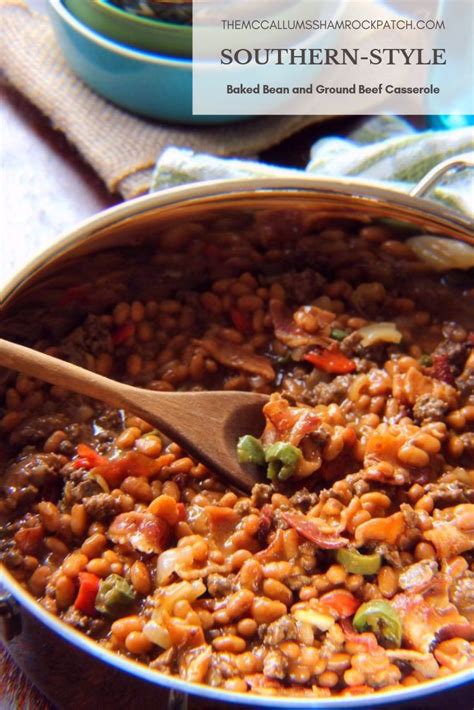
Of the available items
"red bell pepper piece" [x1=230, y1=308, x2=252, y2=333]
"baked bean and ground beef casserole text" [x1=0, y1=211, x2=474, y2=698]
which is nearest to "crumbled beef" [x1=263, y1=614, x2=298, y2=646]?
"baked bean and ground beef casserole text" [x1=0, y1=211, x2=474, y2=698]

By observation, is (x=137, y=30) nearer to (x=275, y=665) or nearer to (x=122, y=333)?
(x=122, y=333)

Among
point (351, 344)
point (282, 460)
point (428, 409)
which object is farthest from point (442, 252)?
point (282, 460)

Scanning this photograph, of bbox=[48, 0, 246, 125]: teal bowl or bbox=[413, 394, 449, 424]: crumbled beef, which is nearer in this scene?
bbox=[413, 394, 449, 424]: crumbled beef

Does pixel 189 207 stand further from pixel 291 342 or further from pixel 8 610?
pixel 8 610

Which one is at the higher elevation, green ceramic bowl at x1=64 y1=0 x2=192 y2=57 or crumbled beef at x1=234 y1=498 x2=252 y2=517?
green ceramic bowl at x1=64 y1=0 x2=192 y2=57

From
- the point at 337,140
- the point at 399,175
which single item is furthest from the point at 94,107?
the point at 399,175

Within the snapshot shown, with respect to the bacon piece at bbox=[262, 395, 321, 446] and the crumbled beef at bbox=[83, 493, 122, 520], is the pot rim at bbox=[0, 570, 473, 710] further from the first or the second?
the bacon piece at bbox=[262, 395, 321, 446]
